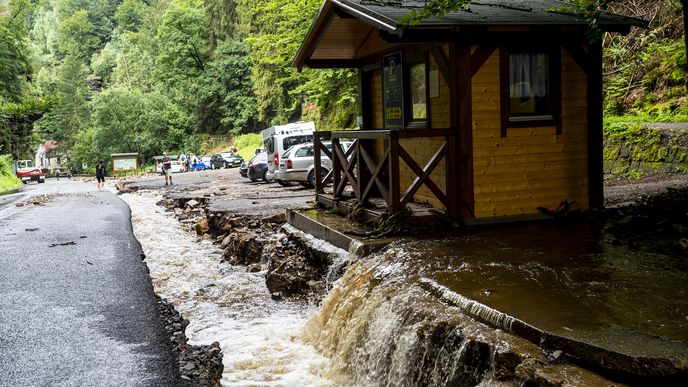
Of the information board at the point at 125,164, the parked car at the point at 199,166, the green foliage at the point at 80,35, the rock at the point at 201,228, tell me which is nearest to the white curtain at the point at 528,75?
the rock at the point at 201,228

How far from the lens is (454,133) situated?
931 centimetres

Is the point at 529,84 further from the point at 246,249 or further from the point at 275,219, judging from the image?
the point at 275,219

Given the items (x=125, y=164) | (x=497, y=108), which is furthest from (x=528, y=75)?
(x=125, y=164)

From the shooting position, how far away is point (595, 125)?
9953mm

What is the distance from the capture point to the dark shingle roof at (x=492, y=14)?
8.77 meters

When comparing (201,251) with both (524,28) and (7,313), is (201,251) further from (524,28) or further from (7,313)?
(524,28)

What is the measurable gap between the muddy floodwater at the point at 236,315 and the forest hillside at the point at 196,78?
38.0 ft

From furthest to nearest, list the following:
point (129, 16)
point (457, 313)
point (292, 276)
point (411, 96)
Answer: point (129, 16), point (411, 96), point (292, 276), point (457, 313)

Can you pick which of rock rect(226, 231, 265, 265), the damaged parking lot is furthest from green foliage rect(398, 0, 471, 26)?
rock rect(226, 231, 265, 265)

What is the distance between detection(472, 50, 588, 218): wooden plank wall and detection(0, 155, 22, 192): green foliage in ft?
136

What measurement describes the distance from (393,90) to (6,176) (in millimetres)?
45634

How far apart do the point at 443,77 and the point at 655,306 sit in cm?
510

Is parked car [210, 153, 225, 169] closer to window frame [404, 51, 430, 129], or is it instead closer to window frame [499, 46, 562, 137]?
window frame [404, 51, 430, 129]

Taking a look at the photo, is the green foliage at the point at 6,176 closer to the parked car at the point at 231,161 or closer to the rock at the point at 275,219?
the parked car at the point at 231,161
